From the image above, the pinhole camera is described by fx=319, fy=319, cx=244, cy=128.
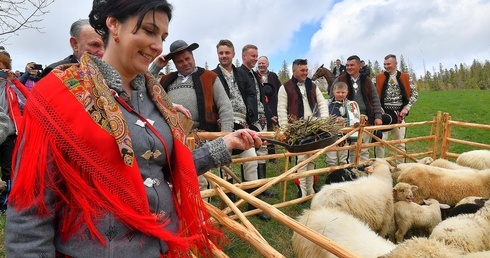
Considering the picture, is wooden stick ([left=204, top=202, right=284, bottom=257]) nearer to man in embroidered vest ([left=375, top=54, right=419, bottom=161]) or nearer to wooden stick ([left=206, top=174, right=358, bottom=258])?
wooden stick ([left=206, top=174, right=358, bottom=258])

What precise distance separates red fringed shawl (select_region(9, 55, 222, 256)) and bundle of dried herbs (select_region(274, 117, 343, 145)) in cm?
154

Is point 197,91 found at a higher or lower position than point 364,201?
higher

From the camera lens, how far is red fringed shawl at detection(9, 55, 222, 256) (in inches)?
39.1

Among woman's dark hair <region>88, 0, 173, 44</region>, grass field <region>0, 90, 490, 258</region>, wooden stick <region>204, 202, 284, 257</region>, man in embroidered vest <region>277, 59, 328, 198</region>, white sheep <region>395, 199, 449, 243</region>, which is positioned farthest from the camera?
man in embroidered vest <region>277, 59, 328, 198</region>

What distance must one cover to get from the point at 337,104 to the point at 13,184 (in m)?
5.17

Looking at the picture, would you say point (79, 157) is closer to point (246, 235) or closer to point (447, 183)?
point (246, 235)

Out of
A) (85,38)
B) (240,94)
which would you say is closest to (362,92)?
(240,94)

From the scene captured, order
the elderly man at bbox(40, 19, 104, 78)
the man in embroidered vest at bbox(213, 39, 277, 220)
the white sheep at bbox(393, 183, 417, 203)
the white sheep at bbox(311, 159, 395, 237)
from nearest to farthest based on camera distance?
the elderly man at bbox(40, 19, 104, 78) → the white sheep at bbox(311, 159, 395, 237) → the white sheep at bbox(393, 183, 417, 203) → the man in embroidered vest at bbox(213, 39, 277, 220)

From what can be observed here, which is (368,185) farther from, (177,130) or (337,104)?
(177,130)

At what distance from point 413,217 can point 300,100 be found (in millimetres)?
2452

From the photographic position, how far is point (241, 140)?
1.61m

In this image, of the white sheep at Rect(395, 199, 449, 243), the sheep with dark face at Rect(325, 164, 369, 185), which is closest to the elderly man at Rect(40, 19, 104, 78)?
the sheep with dark face at Rect(325, 164, 369, 185)

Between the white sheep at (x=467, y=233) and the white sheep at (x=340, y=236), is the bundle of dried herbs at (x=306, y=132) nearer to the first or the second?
the white sheep at (x=340, y=236)

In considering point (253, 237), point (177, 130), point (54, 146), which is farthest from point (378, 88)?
point (54, 146)
